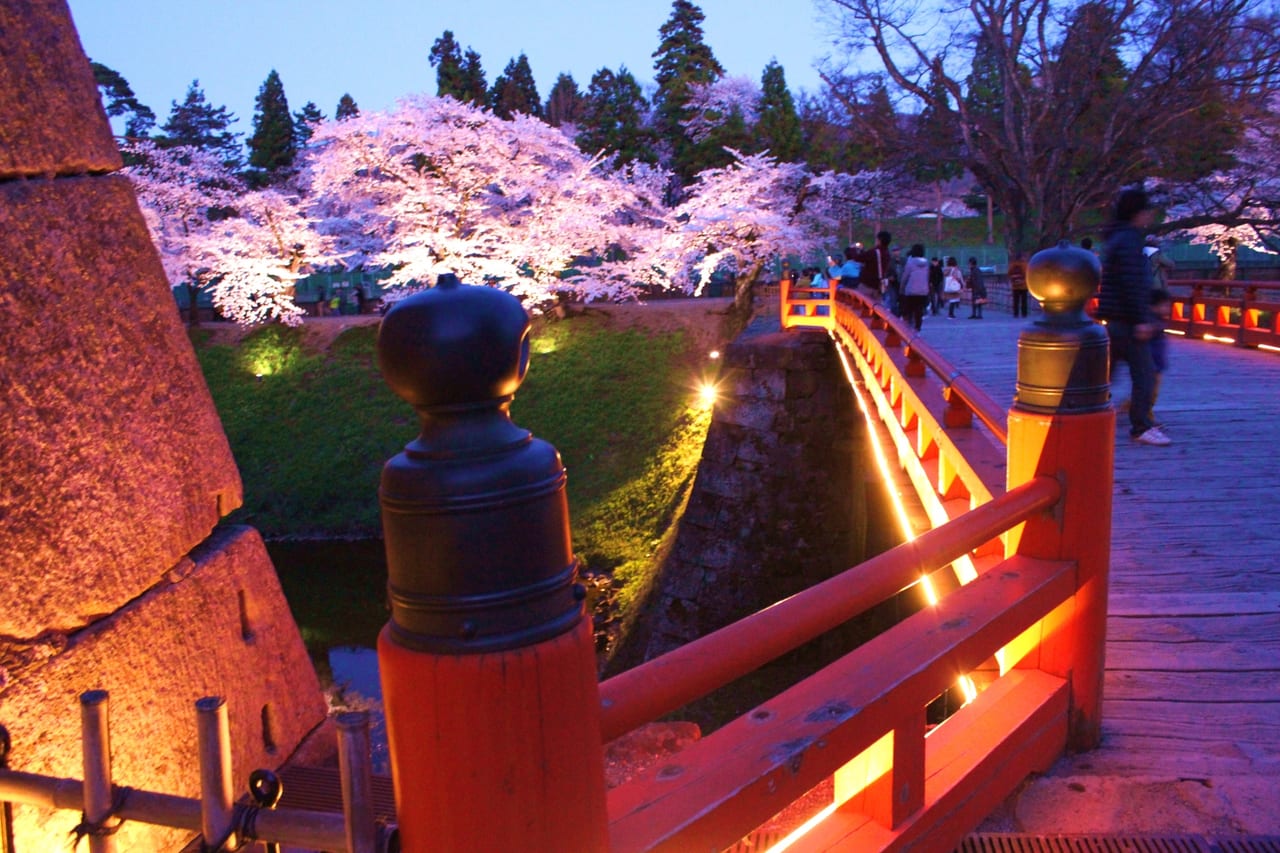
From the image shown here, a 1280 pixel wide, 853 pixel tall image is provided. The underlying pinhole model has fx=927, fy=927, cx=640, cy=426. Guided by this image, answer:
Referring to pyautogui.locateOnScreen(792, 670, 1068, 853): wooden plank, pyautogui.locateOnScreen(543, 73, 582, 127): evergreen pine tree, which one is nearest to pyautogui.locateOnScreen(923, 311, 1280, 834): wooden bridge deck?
pyautogui.locateOnScreen(792, 670, 1068, 853): wooden plank

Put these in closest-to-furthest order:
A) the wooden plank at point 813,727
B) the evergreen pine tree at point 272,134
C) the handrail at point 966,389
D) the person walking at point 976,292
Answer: the wooden plank at point 813,727
the handrail at point 966,389
the person walking at point 976,292
the evergreen pine tree at point 272,134

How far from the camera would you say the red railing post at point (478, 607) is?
3.11ft

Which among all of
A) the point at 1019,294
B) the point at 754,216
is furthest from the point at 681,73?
the point at 1019,294

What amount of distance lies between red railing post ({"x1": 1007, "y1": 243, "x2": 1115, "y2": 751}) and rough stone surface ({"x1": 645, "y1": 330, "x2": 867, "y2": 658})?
10036 millimetres

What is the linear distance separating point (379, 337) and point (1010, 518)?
5.77 feet

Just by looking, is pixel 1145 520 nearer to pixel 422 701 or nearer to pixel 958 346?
pixel 422 701

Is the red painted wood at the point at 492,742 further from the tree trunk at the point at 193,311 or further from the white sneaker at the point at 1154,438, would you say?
the tree trunk at the point at 193,311

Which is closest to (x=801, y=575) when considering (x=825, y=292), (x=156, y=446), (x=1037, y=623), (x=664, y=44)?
(x=825, y=292)

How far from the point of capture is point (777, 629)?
5.05 feet

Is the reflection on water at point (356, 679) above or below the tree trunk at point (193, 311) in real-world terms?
below

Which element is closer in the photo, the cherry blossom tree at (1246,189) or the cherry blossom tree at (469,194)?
the cherry blossom tree at (1246,189)

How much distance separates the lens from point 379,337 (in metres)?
0.97

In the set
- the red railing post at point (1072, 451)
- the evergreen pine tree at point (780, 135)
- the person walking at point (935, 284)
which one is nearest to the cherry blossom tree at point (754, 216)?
the evergreen pine tree at point (780, 135)

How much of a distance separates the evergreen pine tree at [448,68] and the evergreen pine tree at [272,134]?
17.5ft
